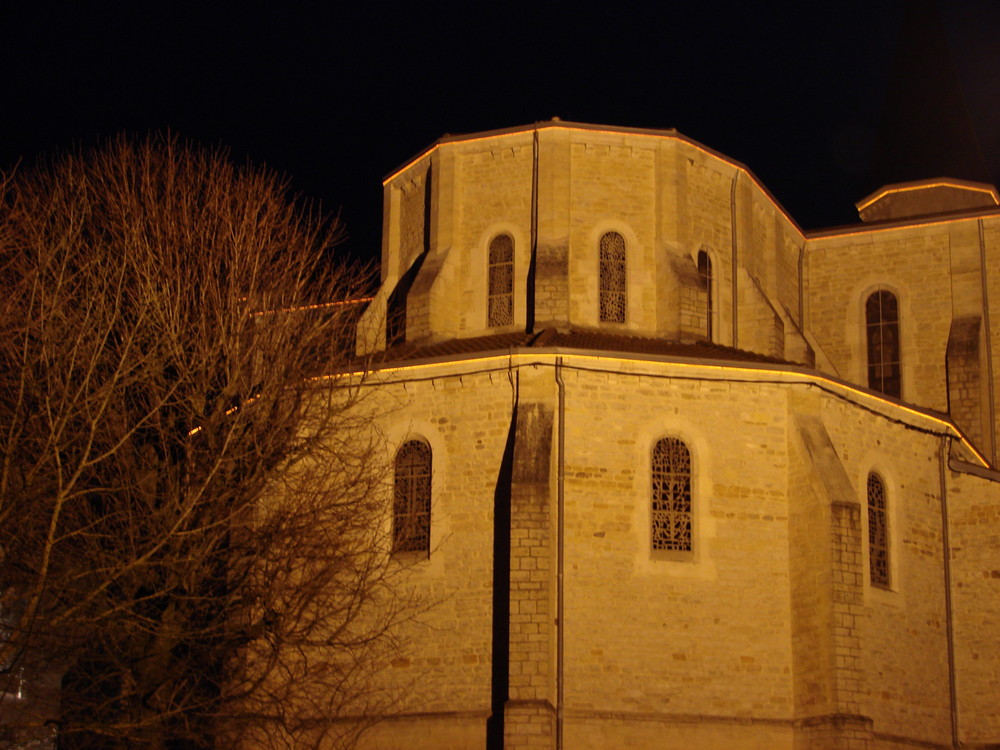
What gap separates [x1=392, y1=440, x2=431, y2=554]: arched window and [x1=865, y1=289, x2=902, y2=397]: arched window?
1110cm

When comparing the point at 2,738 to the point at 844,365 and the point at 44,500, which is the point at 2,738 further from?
the point at 844,365

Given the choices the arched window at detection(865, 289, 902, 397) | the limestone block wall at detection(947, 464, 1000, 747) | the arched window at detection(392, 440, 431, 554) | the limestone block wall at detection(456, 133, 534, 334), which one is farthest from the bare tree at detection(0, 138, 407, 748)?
the arched window at detection(865, 289, 902, 397)

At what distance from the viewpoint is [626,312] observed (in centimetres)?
2756

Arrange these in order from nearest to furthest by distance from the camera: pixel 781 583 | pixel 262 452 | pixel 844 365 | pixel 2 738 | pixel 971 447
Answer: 1. pixel 2 738
2. pixel 262 452
3. pixel 781 583
4. pixel 971 447
5. pixel 844 365

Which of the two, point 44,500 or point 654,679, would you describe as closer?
point 44,500

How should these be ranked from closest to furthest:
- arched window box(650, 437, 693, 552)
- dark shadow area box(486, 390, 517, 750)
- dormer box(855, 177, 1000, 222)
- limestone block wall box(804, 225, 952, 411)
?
dark shadow area box(486, 390, 517, 750), arched window box(650, 437, 693, 552), limestone block wall box(804, 225, 952, 411), dormer box(855, 177, 1000, 222)

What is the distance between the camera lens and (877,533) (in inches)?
1014

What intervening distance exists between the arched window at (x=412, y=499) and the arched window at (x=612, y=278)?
478cm

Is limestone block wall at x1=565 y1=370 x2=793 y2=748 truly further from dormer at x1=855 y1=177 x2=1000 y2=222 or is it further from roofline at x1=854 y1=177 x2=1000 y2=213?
roofline at x1=854 y1=177 x2=1000 y2=213

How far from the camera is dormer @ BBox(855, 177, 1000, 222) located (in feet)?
122

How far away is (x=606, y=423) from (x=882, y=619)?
5.71 m

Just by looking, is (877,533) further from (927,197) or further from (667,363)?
(927,197)

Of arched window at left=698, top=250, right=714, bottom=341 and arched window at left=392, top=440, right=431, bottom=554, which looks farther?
arched window at left=698, top=250, right=714, bottom=341

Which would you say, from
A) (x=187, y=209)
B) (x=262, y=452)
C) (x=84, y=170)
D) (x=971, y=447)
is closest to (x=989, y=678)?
(x=971, y=447)
